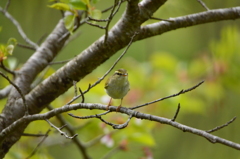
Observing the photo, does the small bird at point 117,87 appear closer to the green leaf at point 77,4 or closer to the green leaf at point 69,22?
the green leaf at point 69,22

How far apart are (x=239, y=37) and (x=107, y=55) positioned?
6.43 feet

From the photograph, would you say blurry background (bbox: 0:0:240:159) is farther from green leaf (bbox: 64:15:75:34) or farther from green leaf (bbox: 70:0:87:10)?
green leaf (bbox: 70:0:87:10)

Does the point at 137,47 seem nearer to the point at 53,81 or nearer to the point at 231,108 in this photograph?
the point at 231,108

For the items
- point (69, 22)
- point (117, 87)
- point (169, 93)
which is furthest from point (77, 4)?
point (169, 93)

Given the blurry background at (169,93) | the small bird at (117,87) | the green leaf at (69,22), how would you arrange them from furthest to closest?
the blurry background at (169,93)
the small bird at (117,87)
the green leaf at (69,22)

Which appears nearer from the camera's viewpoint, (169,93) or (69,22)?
(69,22)

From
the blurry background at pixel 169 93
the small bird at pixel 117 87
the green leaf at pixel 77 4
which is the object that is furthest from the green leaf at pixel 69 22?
the small bird at pixel 117 87

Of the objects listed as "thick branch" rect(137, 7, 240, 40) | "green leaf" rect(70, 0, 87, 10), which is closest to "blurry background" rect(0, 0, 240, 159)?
"thick branch" rect(137, 7, 240, 40)

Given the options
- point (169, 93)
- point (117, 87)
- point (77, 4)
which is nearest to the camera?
point (77, 4)

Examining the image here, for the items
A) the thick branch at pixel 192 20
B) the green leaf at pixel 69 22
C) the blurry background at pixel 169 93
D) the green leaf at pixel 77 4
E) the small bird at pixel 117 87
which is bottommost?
the blurry background at pixel 169 93

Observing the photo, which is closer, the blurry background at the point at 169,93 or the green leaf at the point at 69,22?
the green leaf at the point at 69,22

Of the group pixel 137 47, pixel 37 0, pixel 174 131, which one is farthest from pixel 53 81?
pixel 137 47

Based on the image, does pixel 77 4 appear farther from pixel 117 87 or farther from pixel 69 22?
pixel 117 87

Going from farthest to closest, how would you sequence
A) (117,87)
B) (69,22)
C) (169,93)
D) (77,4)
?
1. (169,93)
2. (117,87)
3. (69,22)
4. (77,4)
